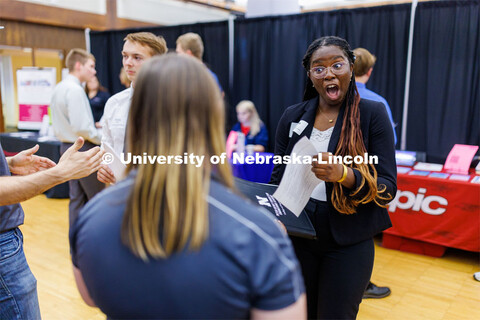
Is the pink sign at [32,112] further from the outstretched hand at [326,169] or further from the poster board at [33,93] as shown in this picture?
the outstretched hand at [326,169]

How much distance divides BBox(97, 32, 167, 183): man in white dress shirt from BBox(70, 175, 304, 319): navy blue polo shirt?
1156 mm

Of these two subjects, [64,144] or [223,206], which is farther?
[64,144]

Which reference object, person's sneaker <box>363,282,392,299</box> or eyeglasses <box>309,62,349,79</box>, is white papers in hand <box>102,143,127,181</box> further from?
person's sneaker <box>363,282,392,299</box>

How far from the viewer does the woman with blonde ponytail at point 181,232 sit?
2.02ft

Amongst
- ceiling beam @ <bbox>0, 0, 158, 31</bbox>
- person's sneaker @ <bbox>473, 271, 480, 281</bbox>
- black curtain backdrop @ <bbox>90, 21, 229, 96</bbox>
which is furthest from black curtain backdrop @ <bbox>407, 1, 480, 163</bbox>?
ceiling beam @ <bbox>0, 0, 158, 31</bbox>

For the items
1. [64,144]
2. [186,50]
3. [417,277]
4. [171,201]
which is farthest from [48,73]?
[171,201]

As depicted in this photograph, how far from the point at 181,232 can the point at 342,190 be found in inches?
34.9

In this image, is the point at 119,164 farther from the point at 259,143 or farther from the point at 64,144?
the point at 259,143

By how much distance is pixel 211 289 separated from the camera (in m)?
0.61

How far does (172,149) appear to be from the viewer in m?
0.66

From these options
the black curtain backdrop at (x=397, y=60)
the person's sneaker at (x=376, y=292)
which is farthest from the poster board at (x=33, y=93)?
the person's sneaker at (x=376, y=292)

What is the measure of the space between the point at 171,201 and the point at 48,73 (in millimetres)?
6930

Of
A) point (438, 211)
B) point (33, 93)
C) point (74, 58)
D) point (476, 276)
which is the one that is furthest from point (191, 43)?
point (33, 93)

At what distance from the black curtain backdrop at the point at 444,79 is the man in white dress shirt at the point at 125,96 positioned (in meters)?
3.06
